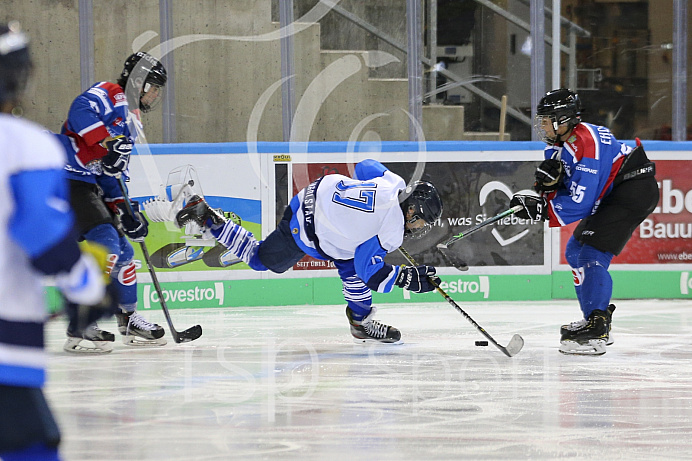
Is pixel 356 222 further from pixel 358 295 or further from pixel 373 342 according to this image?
pixel 373 342

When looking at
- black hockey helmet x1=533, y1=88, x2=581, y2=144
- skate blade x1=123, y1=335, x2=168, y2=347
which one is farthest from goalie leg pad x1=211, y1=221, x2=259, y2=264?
black hockey helmet x1=533, y1=88, x2=581, y2=144

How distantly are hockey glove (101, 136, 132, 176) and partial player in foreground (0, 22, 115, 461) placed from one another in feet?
7.14

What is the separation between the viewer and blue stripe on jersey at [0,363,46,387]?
4.22 ft

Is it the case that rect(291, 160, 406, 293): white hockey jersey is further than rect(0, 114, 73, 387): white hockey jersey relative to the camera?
Yes

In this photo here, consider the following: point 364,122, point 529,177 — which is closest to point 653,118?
point 529,177

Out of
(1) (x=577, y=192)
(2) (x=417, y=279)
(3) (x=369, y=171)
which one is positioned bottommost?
(2) (x=417, y=279)

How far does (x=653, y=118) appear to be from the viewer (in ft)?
19.6

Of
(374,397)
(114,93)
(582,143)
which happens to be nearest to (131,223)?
(114,93)

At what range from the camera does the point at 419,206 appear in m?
3.37

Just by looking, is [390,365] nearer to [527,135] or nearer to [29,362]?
[29,362]

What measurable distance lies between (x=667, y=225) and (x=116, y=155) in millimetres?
3737

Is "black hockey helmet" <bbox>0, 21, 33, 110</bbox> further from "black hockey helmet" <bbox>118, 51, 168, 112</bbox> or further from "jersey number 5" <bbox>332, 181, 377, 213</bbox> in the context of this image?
"black hockey helmet" <bbox>118, 51, 168, 112</bbox>

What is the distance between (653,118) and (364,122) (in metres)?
2.12

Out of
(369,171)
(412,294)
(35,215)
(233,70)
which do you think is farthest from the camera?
(233,70)
